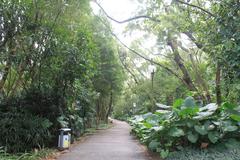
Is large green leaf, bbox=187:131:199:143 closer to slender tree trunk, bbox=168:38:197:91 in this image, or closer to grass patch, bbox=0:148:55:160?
grass patch, bbox=0:148:55:160

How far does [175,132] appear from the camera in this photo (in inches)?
252

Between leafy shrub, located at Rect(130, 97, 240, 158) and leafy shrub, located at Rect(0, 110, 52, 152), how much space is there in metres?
3.17

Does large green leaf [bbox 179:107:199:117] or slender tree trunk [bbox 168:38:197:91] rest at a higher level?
slender tree trunk [bbox 168:38:197:91]

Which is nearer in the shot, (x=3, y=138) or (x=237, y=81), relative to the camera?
(x=237, y=81)

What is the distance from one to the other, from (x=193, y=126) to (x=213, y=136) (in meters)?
0.50

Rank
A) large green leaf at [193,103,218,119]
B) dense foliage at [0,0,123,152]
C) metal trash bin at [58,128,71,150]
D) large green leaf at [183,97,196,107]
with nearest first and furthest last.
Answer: large green leaf at [193,103,218,119] < large green leaf at [183,97,196,107] < dense foliage at [0,0,123,152] < metal trash bin at [58,128,71,150]

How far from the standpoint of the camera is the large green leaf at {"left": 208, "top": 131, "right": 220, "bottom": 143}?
6168mm

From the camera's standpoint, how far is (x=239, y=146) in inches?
238

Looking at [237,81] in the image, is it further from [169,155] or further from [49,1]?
[49,1]

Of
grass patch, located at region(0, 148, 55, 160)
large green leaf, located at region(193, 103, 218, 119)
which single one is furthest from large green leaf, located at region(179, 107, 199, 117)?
grass patch, located at region(0, 148, 55, 160)

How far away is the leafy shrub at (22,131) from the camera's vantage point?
745 cm

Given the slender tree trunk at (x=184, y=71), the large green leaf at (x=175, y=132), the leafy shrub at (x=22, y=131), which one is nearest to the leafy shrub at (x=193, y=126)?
the large green leaf at (x=175, y=132)

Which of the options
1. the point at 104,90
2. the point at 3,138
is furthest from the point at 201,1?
the point at 104,90

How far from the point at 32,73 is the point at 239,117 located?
248 inches
